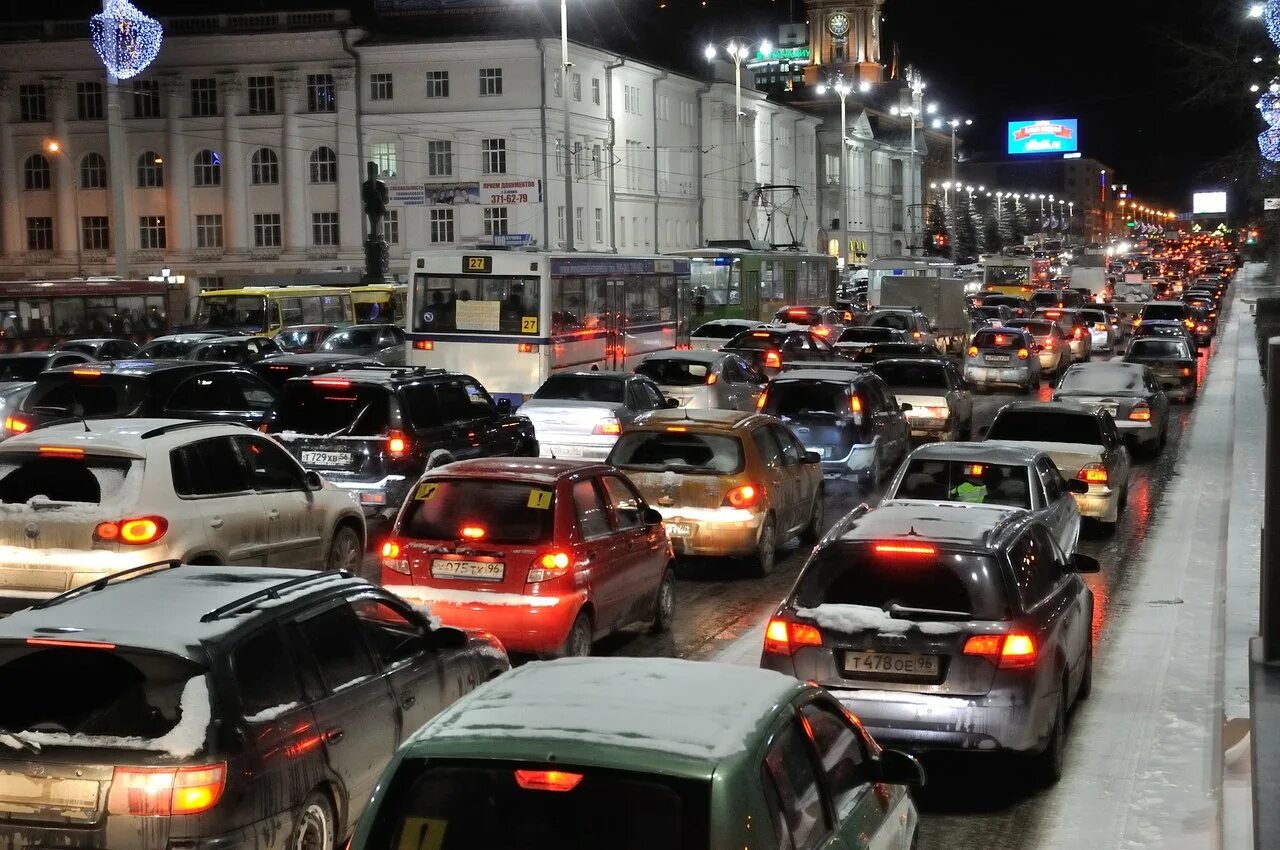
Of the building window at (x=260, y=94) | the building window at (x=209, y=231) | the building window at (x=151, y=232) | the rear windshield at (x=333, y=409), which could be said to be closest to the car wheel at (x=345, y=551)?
the rear windshield at (x=333, y=409)

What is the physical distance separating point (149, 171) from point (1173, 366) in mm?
53601

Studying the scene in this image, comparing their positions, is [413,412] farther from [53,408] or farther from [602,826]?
[602,826]

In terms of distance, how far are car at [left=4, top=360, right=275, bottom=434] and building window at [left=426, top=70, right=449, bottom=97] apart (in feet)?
177

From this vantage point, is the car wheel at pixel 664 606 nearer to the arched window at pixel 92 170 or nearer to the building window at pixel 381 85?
the building window at pixel 381 85

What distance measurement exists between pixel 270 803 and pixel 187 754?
18.1 inches

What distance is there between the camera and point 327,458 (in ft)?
54.8

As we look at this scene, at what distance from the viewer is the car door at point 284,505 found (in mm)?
12555

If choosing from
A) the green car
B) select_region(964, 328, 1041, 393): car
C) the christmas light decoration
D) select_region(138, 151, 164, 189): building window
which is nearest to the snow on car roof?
the green car

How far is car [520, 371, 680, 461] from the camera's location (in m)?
20.9

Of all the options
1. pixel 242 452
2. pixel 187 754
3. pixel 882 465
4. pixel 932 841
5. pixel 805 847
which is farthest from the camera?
pixel 882 465

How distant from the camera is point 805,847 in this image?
484 centimetres

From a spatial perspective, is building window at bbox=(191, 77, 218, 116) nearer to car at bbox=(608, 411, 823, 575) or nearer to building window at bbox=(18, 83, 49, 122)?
building window at bbox=(18, 83, 49, 122)

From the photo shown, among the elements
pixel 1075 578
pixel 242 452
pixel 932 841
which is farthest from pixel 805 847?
pixel 242 452

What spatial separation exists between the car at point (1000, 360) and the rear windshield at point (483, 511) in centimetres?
2723
